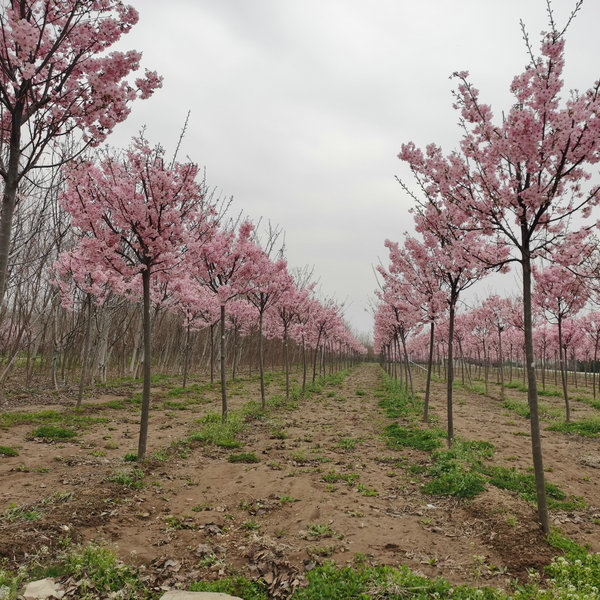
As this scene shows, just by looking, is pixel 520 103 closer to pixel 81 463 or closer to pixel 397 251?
pixel 397 251

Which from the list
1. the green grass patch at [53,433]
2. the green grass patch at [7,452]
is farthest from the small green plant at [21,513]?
the green grass patch at [53,433]

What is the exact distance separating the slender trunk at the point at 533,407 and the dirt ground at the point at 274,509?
30cm

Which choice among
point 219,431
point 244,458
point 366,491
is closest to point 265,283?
point 219,431

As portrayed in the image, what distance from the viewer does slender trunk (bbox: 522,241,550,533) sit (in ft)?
15.8

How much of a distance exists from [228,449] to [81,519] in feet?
14.0

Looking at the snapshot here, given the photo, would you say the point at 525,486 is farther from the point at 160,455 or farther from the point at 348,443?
the point at 160,455

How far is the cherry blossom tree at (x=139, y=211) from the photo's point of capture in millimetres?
6918

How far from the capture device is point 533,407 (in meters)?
5.10

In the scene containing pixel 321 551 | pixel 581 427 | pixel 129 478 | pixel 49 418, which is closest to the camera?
pixel 321 551

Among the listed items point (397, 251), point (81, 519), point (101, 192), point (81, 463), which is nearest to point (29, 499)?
point (81, 519)

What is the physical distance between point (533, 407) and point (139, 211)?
6870mm

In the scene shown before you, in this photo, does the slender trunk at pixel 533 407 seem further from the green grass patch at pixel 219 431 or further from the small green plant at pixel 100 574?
the green grass patch at pixel 219 431

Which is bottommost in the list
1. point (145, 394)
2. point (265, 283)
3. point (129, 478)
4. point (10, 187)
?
point (129, 478)

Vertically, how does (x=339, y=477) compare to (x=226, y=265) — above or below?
below
